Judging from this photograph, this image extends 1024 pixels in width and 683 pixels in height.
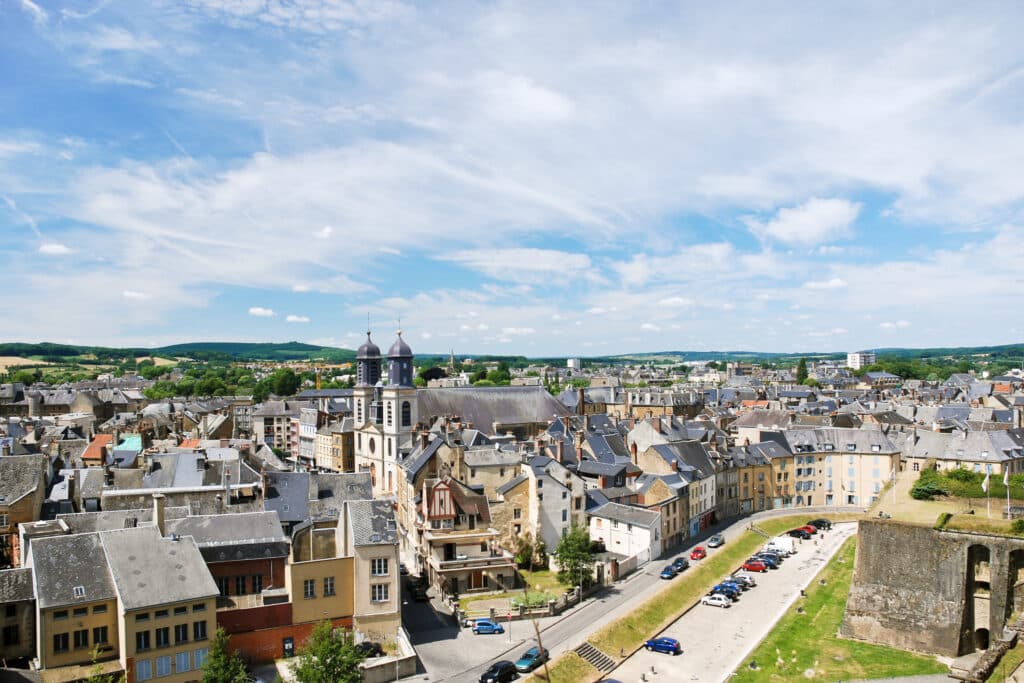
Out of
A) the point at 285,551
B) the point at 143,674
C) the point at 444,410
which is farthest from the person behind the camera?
the point at 444,410

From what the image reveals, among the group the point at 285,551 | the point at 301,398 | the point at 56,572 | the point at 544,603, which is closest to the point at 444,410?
the point at 544,603

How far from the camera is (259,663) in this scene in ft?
121

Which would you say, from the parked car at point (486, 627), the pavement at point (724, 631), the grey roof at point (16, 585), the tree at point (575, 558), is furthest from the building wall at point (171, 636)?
the tree at point (575, 558)

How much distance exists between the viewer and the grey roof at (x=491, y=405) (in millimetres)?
84000

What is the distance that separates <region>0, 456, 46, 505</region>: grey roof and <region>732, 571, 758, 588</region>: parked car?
47.4 meters

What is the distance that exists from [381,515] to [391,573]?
3.20m

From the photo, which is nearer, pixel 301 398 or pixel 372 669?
pixel 372 669

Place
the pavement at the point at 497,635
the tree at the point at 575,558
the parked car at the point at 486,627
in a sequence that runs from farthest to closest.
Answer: the tree at the point at 575,558
the parked car at the point at 486,627
the pavement at the point at 497,635

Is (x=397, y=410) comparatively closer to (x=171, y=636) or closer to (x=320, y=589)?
(x=320, y=589)

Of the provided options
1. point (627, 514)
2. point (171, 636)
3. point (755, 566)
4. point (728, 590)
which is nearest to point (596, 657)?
point (728, 590)

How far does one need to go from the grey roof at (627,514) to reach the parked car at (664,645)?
1369 centimetres

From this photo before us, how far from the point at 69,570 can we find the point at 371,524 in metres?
14.3

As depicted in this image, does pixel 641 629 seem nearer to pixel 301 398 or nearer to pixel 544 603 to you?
pixel 544 603

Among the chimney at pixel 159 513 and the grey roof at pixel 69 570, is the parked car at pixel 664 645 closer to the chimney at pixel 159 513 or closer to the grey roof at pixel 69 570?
the chimney at pixel 159 513
